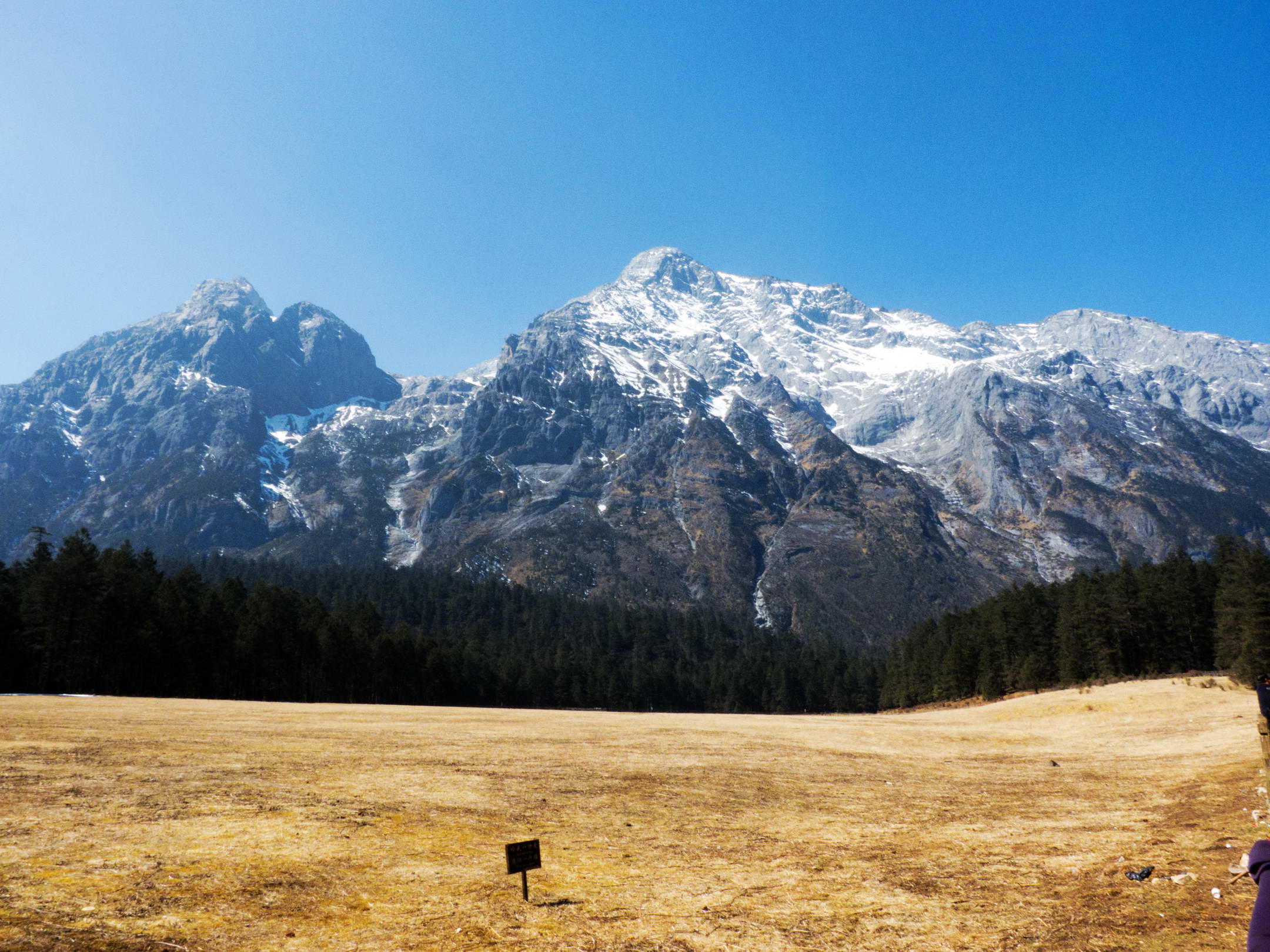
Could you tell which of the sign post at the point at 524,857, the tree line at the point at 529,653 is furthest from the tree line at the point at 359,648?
the sign post at the point at 524,857

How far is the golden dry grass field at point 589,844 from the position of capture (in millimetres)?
10305

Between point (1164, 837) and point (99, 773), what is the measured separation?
25.7m

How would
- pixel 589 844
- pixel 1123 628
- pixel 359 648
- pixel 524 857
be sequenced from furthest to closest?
pixel 359 648
pixel 1123 628
pixel 589 844
pixel 524 857

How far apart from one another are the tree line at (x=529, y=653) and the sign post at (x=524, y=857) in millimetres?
57158

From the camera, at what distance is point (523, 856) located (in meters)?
11.5

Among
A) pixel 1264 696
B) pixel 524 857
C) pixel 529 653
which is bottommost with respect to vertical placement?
pixel 529 653

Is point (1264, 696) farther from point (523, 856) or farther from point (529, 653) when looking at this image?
point (529, 653)

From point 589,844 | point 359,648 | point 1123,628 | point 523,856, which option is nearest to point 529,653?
point 359,648

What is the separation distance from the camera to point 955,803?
2136 centimetres

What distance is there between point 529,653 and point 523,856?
140720 millimetres

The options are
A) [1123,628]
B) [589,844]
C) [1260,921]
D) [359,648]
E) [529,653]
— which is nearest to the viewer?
[1260,921]

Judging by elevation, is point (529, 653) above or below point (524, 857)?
below

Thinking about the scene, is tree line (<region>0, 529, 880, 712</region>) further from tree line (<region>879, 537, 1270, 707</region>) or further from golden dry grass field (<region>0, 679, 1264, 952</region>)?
tree line (<region>879, 537, 1270, 707</region>)

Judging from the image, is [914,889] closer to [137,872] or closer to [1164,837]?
[1164,837]
